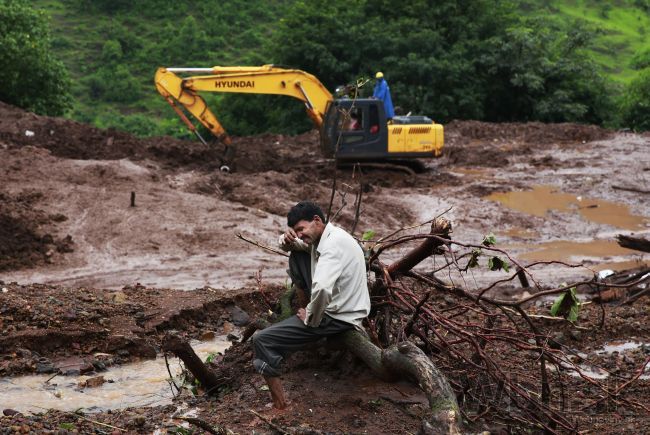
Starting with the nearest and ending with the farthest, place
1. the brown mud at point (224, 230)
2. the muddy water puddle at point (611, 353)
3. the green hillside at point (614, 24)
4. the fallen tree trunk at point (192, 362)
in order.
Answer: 1. the fallen tree trunk at point (192, 362)
2. the brown mud at point (224, 230)
3. the muddy water puddle at point (611, 353)
4. the green hillside at point (614, 24)

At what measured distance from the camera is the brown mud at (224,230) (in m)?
7.48

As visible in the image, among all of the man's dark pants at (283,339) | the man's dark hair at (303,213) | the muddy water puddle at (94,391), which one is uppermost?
the man's dark hair at (303,213)

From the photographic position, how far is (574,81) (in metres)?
32.8

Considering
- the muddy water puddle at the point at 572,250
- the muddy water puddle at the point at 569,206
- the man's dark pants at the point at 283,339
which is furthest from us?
the muddy water puddle at the point at 569,206

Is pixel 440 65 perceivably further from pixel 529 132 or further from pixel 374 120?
pixel 374 120

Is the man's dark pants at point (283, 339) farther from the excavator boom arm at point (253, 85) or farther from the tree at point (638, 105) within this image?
the tree at point (638, 105)

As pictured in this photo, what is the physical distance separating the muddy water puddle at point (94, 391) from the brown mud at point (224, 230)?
23cm

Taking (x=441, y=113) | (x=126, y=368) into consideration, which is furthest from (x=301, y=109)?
(x=126, y=368)

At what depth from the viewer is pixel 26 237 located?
579 inches

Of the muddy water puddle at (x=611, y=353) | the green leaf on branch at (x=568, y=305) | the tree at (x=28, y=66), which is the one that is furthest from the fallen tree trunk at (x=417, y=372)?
the tree at (x=28, y=66)

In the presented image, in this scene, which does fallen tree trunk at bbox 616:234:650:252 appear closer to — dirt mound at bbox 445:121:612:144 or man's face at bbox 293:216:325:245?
man's face at bbox 293:216:325:245

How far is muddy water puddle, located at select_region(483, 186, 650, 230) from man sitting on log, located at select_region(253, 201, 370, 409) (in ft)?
42.6

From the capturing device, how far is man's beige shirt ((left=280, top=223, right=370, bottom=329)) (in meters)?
6.56

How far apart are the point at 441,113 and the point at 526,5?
2455 centimetres
